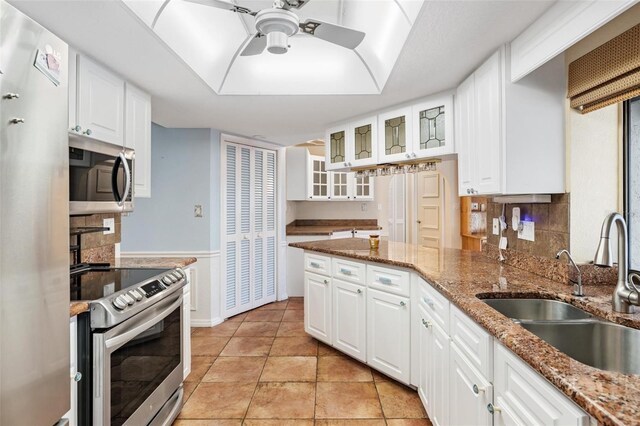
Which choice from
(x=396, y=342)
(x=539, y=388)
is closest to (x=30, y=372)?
(x=539, y=388)

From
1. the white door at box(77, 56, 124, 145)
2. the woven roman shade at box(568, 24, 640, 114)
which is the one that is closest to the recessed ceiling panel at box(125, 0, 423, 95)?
the white door at box(77, 56, 124, 145)

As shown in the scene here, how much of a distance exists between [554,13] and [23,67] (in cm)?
202

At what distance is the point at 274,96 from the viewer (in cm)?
262

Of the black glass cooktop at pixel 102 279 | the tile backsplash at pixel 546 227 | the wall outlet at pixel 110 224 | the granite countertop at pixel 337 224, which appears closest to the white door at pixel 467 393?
the tile backsplash at pixel 546 227

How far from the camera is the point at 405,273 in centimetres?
226

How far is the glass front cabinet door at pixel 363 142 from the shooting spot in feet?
10.1

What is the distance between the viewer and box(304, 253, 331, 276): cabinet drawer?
9.77ft

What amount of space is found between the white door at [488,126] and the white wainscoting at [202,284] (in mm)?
2853

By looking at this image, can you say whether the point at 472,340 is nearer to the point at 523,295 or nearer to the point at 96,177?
the point at 523,295

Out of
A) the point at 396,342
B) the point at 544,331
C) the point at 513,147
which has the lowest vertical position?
the point at 396,342

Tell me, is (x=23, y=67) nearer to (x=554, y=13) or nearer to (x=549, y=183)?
(x=554, y=13)

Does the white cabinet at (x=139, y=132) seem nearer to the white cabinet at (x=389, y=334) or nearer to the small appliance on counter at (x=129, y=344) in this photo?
the small appliance on counter at (x=129, y=344)

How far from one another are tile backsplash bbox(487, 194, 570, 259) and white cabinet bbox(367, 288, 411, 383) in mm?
807

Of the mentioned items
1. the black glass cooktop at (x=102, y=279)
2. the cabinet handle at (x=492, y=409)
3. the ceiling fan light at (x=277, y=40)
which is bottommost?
the cabinet handle at (x=492, y=409)
